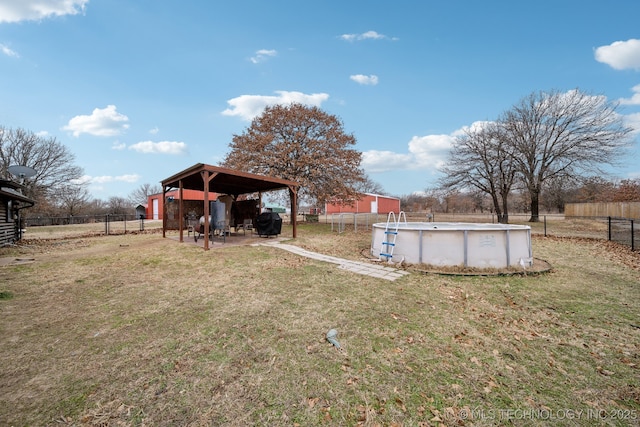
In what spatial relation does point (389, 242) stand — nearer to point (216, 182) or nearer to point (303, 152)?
point (216, 182)

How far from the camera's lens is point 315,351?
2910mm

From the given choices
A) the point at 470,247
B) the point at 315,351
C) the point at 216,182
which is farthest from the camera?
the point at 216,182

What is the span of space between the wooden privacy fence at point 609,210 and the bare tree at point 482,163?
6.43 meters

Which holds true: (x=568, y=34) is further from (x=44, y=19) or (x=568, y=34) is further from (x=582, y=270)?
(x=44, y=19)

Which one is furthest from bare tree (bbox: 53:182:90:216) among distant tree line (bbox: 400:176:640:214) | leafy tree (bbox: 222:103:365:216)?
distant tree line (bbox: 400:176:640:214)

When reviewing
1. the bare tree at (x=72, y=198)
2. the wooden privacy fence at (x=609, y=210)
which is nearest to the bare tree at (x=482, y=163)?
the wooden privacy fence at (x=609, y=210)

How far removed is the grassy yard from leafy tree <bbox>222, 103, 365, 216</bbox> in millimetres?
11318

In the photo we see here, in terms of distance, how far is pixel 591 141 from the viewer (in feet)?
60.3

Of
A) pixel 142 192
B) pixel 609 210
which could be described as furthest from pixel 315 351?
pixel 142 192

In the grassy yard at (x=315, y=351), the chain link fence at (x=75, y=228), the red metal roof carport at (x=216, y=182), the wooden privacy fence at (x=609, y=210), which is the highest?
the red metal roof carport at (x=216, y=182)

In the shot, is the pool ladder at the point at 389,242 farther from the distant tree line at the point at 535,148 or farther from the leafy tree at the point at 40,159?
the leafy tree at the point at 40,159

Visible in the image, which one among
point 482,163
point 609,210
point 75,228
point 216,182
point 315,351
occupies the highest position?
point 482,163

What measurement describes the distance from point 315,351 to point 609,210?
94.1 feet

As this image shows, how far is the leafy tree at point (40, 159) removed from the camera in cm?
2581
